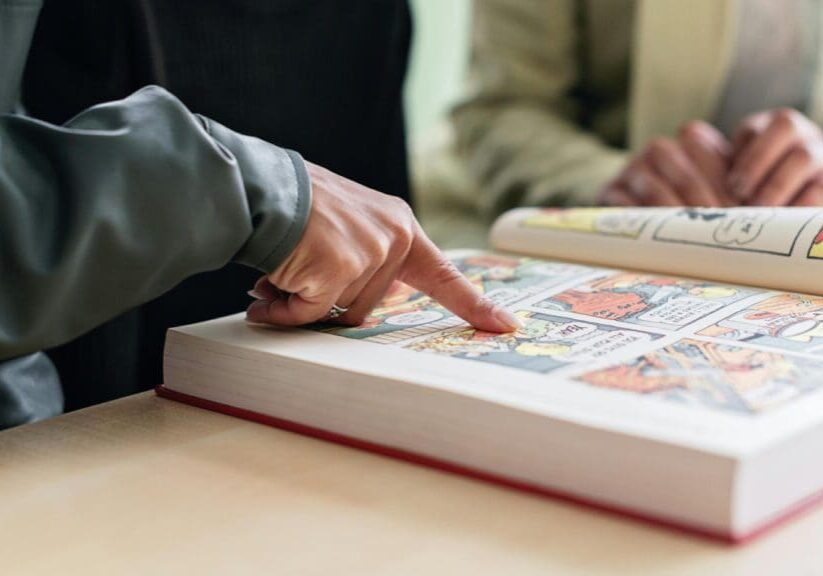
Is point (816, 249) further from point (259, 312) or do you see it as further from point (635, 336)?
point (259, 312)

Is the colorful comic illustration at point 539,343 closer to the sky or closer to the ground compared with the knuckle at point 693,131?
closer to the ground

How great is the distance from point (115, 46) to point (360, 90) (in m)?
0.27

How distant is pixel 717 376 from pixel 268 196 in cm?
25

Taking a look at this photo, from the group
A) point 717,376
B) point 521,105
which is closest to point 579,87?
point 521,105

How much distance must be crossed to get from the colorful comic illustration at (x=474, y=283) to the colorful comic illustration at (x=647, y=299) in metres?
0.03

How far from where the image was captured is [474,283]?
2.34 ft

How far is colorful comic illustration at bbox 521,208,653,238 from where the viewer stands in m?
0.80

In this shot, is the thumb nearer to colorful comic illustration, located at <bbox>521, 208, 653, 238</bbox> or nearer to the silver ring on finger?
the silver ring on finger

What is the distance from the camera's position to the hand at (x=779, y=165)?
1.01 m

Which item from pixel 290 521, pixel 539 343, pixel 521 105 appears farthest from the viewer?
pixel 521 105

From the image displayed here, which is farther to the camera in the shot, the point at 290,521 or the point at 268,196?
the point at 268,196

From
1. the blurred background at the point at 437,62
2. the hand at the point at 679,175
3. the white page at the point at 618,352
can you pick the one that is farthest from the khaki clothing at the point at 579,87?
the white page at the point at 618,352

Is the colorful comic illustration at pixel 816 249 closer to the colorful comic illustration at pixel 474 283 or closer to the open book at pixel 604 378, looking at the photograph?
the open book at pixel 604 378

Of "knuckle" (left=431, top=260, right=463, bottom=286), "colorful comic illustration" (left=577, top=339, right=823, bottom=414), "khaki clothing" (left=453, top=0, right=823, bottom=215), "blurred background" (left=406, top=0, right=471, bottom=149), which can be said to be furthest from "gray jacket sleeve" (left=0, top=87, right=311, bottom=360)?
"blurred background" (left=406, top=0, right=471, bottom=149)
